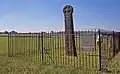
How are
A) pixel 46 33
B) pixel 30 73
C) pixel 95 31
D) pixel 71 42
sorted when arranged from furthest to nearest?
pixel 71 42 < pixel 46 33 < pixel 95 31 < pixel 30 73

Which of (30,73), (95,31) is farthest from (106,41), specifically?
(30,73)

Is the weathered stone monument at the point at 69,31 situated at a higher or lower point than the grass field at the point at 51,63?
higher

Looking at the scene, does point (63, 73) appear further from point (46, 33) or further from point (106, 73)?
point (46, 33)

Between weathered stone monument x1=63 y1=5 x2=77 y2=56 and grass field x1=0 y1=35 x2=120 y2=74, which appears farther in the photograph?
weathered stone monument x1=63 y1=5 x2=77 y2=56

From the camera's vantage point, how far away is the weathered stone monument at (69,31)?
16.6 meters

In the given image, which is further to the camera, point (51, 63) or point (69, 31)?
point (69, 31)

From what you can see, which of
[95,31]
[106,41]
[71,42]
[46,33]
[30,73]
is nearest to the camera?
[30,73]

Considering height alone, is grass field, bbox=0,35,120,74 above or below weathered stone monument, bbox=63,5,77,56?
below

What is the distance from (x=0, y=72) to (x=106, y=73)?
4.55 metres

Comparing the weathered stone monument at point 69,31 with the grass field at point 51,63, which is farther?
the weathered stone monument at point 69,31

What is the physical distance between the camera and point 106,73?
993 centimetres

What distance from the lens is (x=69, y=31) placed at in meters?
17.0

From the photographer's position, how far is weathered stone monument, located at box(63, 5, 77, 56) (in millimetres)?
16562

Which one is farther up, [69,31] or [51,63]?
[69,31]
